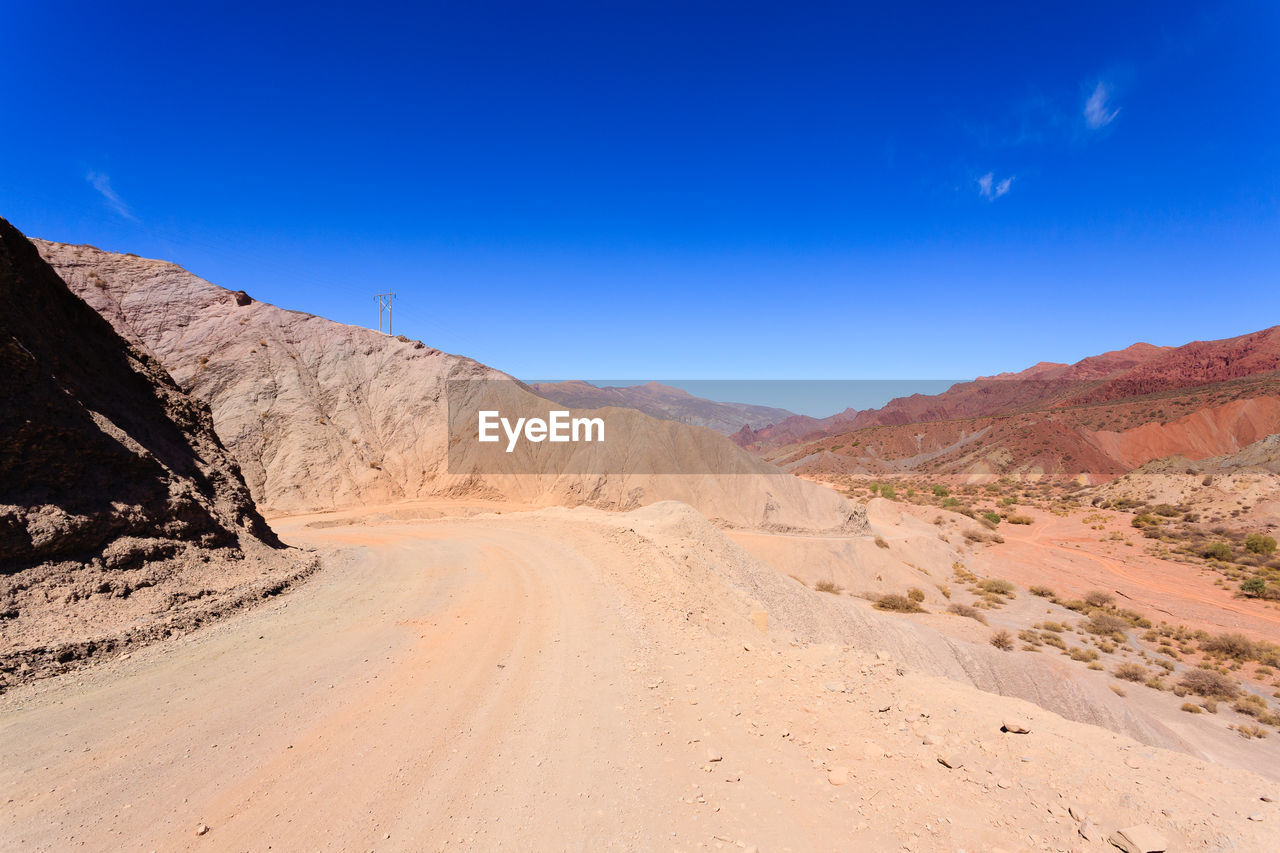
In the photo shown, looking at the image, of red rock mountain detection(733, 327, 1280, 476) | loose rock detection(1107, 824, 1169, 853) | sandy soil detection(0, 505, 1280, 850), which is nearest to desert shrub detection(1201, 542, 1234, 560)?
red rock mountain detection(733, 327, 1280, 476)

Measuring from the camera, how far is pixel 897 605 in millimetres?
23297

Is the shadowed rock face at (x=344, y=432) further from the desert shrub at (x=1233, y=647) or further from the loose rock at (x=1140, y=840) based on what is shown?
the loose rock at (x=1140, y=840)

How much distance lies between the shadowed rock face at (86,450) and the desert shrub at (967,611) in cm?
2772

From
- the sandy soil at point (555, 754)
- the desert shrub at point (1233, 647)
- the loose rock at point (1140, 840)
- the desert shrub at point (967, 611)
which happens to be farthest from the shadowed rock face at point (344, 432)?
the loose rock at point (1140, 840)

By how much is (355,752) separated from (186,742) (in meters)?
2.02

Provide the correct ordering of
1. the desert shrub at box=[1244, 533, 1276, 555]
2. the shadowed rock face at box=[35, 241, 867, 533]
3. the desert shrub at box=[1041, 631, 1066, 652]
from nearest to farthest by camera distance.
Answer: the desert shrub at box=[1041, 631, 1066, 652] → the shadowed rock face at box=[35, 241, 867, 533] → the desert shrub at box=[1244, 533, 1276, 555]

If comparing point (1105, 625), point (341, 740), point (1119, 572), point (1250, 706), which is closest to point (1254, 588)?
point (1119, 572)

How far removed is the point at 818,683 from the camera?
24.9 feet

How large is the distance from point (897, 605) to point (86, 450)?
27225 mm

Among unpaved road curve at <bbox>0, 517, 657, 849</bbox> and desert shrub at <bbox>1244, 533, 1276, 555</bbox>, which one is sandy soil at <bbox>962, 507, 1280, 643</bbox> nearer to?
desert shrub at <bbox>1244, 533, 1276, 555</bbox>

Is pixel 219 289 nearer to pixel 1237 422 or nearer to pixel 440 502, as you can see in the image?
pixel 440 502

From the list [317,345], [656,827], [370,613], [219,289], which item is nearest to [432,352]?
[317,345]

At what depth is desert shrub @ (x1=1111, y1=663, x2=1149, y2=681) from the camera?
18.5 m

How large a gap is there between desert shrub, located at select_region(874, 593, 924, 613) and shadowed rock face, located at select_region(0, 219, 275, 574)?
24.0 m
